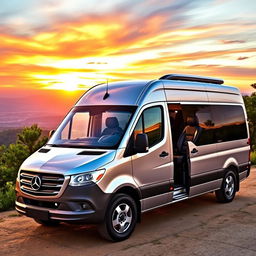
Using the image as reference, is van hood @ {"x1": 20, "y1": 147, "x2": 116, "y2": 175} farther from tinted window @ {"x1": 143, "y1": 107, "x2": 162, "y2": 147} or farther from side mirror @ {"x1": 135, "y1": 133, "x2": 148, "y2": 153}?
tinted window @ {"x1": 143, "y1": 107, "x2": 162, "y2": 147}

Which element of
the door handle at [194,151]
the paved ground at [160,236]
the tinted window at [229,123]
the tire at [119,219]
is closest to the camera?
the paved ground at [160,236]

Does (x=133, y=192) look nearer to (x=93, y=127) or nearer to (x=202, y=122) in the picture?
(x=93, y=127)

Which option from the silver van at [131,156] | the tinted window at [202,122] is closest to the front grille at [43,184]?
the silver van at [131,156]

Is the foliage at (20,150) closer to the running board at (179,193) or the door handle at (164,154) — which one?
the running board at (179,193)

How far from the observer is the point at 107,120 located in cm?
721

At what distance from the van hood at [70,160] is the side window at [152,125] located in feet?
2.59

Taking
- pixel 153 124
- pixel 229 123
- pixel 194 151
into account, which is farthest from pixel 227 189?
pixel 153 124

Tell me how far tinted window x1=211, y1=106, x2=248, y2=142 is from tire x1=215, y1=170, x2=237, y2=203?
81 cm

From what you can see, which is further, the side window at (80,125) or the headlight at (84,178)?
the side window at (80,125)

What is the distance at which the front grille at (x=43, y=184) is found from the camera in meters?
6.24

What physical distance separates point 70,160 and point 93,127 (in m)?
1.10

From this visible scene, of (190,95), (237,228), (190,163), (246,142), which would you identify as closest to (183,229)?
(237,228)

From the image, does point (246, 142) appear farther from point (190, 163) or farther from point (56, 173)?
point (56, 173)

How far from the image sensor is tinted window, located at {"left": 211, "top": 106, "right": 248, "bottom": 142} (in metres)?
9.24
